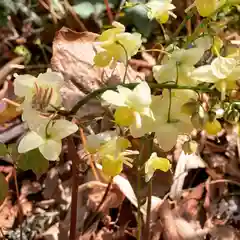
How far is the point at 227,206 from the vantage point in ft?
4.70

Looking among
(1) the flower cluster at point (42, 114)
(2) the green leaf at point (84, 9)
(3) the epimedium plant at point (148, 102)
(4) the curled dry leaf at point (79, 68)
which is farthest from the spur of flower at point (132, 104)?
(2) the green leaf at point (84, 9)

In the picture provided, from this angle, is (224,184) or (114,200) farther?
(224,184)

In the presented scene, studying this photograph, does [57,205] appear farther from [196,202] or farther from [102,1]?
[102,1]

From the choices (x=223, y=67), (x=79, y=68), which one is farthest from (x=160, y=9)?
(x=79, y=68)

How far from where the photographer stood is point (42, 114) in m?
0.87

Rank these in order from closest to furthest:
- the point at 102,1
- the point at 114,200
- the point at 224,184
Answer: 1. the point at 114,200
2. the point at 224,184
3. the point at 102,1

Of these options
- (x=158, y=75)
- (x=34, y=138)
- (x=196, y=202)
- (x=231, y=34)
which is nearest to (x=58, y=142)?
(x=34, y=138)

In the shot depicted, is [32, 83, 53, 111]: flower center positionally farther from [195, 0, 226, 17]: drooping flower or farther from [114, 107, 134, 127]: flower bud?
[195, 0, 226, 17]: drooping flower

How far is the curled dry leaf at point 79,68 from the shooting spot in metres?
1.29

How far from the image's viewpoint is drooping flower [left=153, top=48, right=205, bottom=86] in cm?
83

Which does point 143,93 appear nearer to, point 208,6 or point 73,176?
point 208,6

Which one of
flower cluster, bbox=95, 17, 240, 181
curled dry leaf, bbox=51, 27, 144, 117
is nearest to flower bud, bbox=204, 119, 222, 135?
flower cluster, bbox=95, 17, 240, 181

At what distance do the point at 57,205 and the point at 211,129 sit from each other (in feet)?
2.25

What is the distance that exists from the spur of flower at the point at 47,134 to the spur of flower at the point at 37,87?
0.02 m
